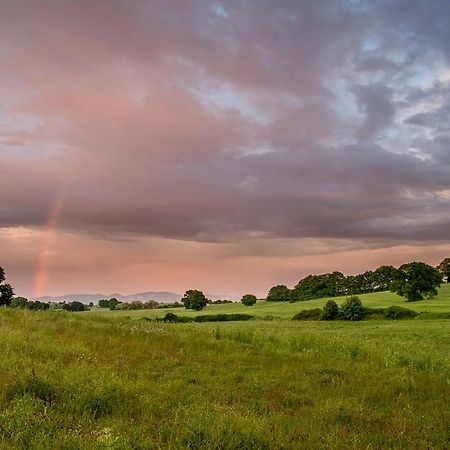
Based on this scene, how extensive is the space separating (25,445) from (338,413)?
287 inches

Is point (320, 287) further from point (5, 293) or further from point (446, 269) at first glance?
point (5, 293)

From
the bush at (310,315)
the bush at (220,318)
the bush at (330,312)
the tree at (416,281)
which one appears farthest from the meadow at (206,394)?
the tree at (416,281)

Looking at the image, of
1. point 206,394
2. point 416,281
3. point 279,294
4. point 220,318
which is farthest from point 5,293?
point 279,294

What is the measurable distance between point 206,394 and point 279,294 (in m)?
143

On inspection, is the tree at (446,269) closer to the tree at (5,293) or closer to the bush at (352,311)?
the bush at (352,311)

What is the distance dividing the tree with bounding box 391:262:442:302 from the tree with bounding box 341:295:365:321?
76.1 feet

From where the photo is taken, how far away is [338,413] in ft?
37.1

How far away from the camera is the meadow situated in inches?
354

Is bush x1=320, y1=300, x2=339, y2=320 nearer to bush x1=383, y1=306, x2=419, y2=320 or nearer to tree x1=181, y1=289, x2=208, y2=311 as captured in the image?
bush x1=383, y1=306, x2=419, y2=320

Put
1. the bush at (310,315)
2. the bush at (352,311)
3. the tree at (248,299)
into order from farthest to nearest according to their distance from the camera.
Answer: the tree at (248,299) → the bush at (310,315) → the bush at (352,311)

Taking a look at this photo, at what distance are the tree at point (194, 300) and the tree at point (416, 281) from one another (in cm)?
5045

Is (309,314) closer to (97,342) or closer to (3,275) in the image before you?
(3,275)

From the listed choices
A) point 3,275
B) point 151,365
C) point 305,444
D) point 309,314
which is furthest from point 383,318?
point 305,444

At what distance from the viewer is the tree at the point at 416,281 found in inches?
3644
